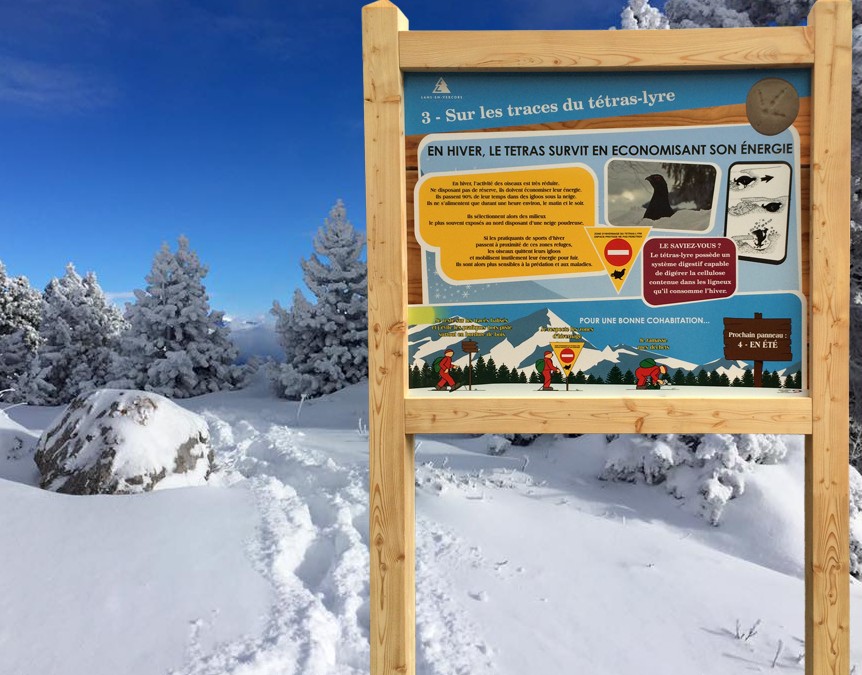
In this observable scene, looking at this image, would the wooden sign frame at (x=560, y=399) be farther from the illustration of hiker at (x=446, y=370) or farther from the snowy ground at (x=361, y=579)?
the snowy ground at (x=361, y=579)

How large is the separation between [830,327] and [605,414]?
1177mm

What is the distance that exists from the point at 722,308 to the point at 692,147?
800 mm

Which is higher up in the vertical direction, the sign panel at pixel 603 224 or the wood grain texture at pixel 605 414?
the sign panel at pixel 603 224

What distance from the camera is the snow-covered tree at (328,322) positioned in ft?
49.8

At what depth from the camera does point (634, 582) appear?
15.4 ft

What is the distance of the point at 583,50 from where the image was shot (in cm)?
282

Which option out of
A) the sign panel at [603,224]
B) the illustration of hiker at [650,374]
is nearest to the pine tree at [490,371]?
the sign panel at [603,224]

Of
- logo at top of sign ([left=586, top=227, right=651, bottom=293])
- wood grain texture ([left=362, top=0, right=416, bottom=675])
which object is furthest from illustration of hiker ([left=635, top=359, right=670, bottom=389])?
wood grain texture ([left=362, top=0, right=416, bottom=675])

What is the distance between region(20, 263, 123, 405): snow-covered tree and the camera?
20.2 m

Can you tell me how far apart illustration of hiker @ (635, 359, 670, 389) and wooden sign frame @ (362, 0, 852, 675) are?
0.10 m

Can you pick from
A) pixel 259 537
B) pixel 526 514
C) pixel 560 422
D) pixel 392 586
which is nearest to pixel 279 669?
pixel 392 586

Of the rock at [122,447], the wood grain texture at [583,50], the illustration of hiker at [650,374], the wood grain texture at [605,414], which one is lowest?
the rock at [122,447]

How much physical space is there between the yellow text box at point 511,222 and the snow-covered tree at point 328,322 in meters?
12.5

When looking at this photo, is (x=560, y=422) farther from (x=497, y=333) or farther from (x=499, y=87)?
(x=499, y=87)
